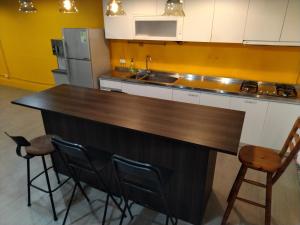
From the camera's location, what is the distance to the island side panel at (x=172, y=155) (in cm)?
178

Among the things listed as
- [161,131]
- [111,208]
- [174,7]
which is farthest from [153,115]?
[111,208]

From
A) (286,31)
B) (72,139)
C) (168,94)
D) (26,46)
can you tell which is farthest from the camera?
(26,46)

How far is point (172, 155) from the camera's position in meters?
1.85

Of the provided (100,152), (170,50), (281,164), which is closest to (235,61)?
(170,50)

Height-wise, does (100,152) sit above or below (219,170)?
above

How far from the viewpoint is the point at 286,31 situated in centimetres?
266

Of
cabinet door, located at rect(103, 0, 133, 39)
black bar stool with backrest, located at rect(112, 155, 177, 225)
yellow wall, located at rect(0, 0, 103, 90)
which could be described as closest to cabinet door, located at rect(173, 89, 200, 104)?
cabinet door, located at rect(103, 0, 133, 39)

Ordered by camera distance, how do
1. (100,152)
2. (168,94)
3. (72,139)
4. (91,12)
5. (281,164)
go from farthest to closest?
(91,12) → (168,94) → (72,139) → (100,152) → (281,164)

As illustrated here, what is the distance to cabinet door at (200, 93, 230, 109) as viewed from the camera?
309 cm

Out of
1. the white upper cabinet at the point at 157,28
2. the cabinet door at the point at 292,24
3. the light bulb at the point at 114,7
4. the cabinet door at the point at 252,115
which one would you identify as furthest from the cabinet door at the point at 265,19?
the light bulb at the point at 114,7

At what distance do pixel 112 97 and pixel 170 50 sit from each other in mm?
1840

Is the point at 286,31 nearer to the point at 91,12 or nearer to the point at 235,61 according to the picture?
the point at 235,61

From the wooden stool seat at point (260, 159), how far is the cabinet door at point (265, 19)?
1.64 m

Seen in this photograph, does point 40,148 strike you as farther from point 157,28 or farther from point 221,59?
point 221,59
